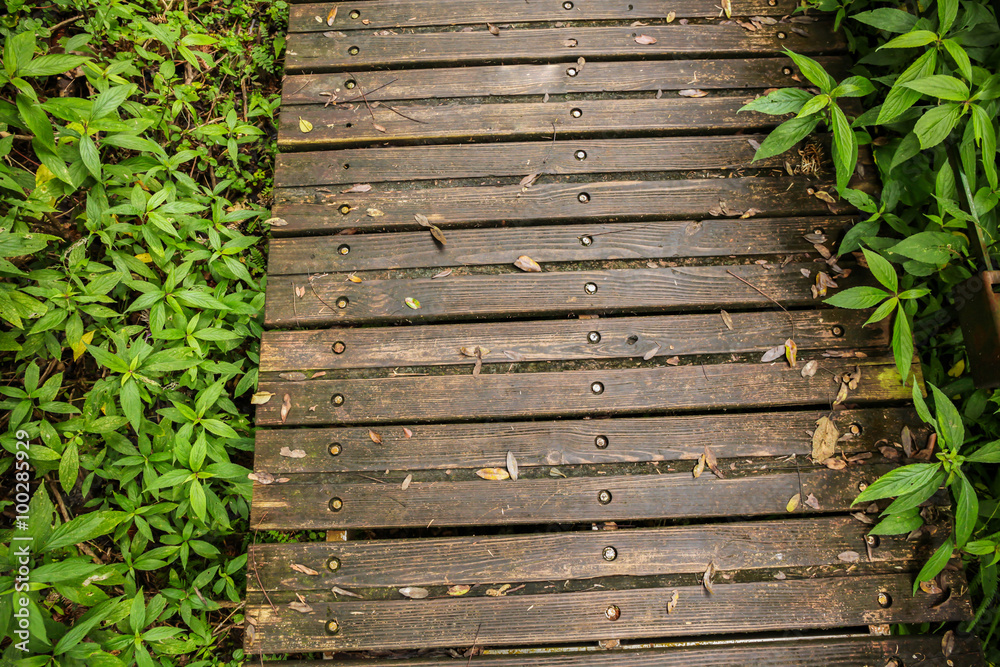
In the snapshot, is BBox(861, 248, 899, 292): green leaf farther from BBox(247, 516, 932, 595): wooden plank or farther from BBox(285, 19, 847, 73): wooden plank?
BBox(285, 19, 847, 73): wooden plank

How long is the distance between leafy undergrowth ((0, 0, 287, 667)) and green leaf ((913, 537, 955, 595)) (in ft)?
8.49

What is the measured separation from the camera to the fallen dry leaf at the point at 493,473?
2131 mm

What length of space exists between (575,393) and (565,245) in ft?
2.09

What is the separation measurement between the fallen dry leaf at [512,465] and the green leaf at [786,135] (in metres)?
1.49

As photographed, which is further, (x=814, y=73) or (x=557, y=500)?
(x=557, y=500)

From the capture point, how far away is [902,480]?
1855 millimetres

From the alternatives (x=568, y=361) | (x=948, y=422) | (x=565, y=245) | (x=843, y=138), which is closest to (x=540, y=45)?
(x=565, y=245)

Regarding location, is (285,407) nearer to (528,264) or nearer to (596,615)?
(528,264)

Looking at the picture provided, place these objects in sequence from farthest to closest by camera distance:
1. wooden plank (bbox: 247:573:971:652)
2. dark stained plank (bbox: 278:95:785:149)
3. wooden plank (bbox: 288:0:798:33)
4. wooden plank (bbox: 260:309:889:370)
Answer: wooden plank (bbox: 288:0:798:33) < dark stained plank (bbox: 278:95:785:149) < wooden plank (bbox: 260:309:889:370) < wooden plank (bbox: 247:573:971:652)

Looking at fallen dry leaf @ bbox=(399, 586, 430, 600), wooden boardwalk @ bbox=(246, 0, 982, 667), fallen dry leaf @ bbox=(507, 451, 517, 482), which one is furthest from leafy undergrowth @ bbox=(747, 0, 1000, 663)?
fallen dry leaf @ bbox=(399, 586, 430, 600)

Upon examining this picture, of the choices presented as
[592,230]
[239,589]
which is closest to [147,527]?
[239,589]

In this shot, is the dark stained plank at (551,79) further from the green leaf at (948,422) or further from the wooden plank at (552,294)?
the green leaf at (948,422)

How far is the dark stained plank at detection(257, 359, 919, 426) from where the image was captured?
2191 millimetres

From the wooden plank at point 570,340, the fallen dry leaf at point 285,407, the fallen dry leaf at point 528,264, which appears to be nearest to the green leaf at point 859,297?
the wooden plank at point 570,340
